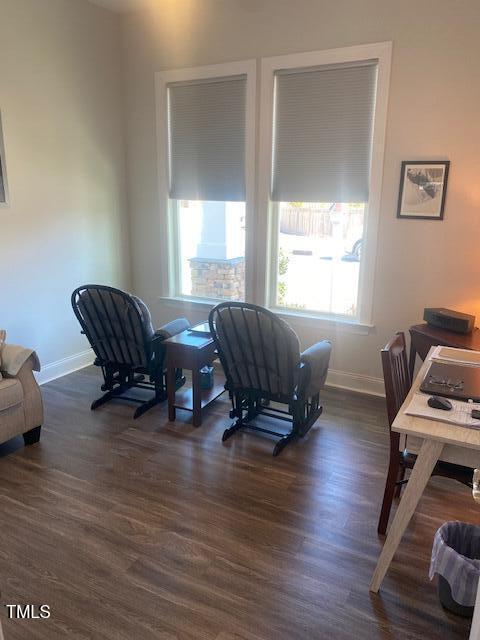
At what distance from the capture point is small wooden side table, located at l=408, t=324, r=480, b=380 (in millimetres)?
3023

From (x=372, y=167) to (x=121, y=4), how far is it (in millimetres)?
2635

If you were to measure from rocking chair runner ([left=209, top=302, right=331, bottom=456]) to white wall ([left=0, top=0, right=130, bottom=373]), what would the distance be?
1.85 meters

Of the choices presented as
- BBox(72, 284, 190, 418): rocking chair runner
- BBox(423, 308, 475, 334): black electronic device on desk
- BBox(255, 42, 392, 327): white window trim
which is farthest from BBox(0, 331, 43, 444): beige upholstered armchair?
BBox(423, 308, 475, 334): black electronic device on desk

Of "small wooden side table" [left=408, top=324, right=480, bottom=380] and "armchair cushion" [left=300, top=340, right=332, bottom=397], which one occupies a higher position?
"small wooden side table" [left=408, top=324, right=480, bottom=380]

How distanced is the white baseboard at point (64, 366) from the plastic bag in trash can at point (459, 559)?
11.0ft

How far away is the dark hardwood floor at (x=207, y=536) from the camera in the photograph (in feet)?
6.10

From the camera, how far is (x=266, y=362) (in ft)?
9.60

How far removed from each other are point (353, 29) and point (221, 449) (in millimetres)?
3115

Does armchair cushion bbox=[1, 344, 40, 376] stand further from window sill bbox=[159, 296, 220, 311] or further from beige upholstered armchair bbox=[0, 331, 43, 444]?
window sill bbox=[159, 296, 220, 311]

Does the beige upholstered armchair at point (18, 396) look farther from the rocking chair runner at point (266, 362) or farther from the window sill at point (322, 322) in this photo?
the window sill at point (322, 322)

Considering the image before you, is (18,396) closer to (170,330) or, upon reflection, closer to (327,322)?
(170,330)

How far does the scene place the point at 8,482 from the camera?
2.70m

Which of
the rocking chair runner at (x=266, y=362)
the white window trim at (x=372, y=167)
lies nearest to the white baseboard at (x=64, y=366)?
the white window trim at (x=372, y=167)

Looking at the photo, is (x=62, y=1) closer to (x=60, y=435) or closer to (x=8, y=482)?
(x=60, y=435)
